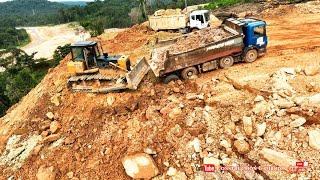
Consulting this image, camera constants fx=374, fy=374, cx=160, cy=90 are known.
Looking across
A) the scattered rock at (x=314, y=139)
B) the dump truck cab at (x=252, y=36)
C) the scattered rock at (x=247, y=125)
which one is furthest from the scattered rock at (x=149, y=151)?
the dump truck cab at (x=252, y=36)

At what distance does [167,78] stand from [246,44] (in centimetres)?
364

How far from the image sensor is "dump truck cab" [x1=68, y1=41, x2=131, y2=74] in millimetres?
15305

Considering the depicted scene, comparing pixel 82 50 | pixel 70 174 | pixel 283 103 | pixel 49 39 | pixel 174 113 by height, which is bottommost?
pixel 49 39

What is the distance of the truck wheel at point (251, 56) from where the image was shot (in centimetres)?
1566

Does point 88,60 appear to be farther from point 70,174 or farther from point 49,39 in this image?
point 49,39

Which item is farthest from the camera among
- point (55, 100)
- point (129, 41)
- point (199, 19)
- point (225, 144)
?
point (199, 19)

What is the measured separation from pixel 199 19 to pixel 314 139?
14217 millimetres

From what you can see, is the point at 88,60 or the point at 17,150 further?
the point at 88,60

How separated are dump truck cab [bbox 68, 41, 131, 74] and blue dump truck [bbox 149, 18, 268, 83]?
133cm

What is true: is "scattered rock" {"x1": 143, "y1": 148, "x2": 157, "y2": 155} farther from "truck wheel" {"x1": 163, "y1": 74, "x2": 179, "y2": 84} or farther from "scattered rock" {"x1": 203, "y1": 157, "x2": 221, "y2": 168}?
"truck wheel" {"x1": 163, "y1": 74, "x2": 179, "y2": 84}

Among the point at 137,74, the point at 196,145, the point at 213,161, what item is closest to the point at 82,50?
the point at 137,74

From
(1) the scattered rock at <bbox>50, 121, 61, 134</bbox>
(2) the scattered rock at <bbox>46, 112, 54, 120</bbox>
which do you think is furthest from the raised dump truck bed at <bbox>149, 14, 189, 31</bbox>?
(1) the scattered rock at <bbox>50, 121, 61, 134</bbox>

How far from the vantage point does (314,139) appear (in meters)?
10.6

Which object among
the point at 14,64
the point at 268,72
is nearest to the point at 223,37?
the point at 268,72
